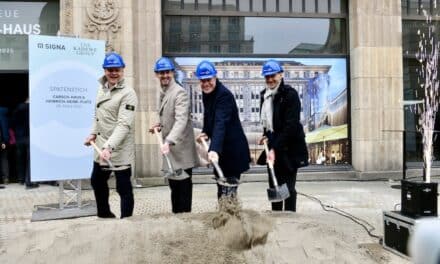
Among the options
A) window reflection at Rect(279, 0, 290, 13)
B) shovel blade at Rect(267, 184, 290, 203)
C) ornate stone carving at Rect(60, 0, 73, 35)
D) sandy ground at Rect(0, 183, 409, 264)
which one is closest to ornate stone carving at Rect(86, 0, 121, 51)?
ornate stone carving at Rect(60, 0, 73, 35)

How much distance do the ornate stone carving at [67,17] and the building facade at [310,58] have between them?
143mm

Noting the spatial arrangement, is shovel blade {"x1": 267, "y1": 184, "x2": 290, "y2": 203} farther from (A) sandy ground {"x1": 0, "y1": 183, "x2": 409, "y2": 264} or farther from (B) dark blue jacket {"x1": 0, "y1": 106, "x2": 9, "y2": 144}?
→ (B) dark blue jacket {"x1": 0, "y1": 106, "x2": 9, "y2": 144}

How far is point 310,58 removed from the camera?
1037cm

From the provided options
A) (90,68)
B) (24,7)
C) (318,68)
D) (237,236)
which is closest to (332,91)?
(318,68)

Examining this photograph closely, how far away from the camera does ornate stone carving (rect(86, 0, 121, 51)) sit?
29.8 ft

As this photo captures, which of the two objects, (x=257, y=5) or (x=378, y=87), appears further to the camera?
(x=257, y=5)

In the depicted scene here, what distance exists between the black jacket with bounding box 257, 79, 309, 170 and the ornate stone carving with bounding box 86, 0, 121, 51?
16.0 feet

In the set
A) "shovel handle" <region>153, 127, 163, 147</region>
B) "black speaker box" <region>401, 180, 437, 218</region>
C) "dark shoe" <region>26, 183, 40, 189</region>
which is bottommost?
"dark shoe" <region>26, 183, 40, 189</region>

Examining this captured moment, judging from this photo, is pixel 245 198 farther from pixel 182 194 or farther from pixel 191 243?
pixel 191 243

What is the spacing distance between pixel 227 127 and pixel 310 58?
6078mm

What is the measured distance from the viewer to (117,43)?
30.0ft

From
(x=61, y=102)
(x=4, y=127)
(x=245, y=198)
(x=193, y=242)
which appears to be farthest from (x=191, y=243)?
(x=4, y=127)

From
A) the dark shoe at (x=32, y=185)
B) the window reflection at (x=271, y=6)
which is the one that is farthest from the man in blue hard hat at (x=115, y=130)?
the window reflection at (x=271, y=6)

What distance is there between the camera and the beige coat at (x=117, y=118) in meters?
4.97
